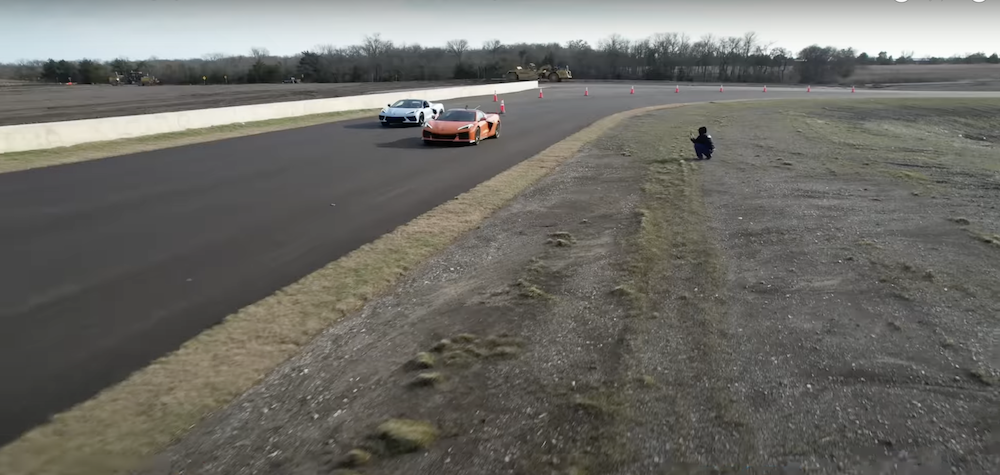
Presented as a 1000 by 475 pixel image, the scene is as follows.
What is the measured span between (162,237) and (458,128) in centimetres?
1163

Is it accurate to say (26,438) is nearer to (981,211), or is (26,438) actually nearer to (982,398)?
(982,398)

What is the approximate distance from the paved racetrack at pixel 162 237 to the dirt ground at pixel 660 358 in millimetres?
1426

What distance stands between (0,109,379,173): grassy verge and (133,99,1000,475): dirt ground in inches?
485

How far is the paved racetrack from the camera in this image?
4996mm

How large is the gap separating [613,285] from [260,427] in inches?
149

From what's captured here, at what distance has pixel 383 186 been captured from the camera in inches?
491

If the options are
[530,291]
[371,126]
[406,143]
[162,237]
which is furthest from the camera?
[371,126]

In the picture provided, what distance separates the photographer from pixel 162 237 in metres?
8.48

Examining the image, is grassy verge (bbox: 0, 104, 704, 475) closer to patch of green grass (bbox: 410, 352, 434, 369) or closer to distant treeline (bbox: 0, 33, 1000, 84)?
patch of green grass (bbox: 410, 352, 434, 369)

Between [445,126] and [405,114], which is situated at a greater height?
[405,114]

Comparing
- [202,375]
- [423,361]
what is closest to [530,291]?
[423,361]

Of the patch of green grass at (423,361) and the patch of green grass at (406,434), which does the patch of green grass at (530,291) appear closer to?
the patch of green grass at (423,361)

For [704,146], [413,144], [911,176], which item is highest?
[704,146]

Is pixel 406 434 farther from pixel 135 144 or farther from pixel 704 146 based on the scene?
pixel 135 144
